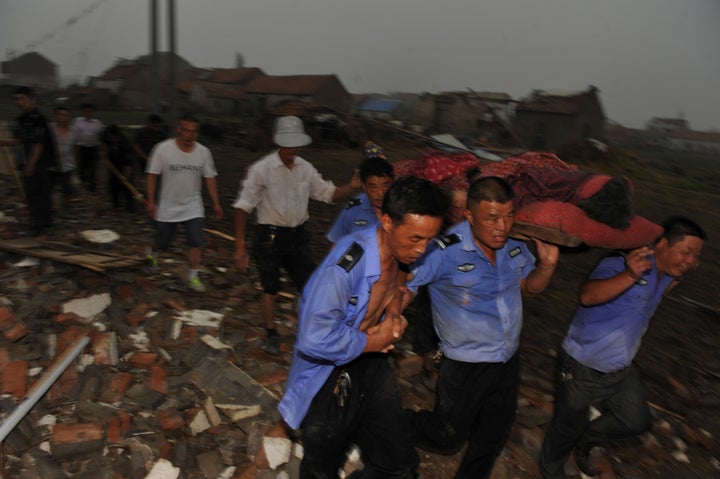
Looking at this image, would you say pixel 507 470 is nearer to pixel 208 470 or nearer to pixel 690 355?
pixel 208 470

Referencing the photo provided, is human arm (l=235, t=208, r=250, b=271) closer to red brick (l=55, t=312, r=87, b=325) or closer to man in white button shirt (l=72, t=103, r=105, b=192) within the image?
red brick (l=55, t=312, r=87, b=325)

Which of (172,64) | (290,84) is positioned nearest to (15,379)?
(172,64)

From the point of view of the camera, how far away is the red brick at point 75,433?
10.8ft

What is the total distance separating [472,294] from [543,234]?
46 cm

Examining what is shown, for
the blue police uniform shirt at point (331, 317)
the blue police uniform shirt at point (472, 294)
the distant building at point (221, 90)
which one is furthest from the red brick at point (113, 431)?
the distant building at point (221, 90)

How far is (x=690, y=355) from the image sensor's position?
17.4ft

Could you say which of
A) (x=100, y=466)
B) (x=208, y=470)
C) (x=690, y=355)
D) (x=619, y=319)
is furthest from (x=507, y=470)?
(x=690, y=355)

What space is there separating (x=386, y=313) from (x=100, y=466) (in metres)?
2.09

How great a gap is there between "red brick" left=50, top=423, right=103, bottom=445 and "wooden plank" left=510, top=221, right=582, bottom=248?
2817mm

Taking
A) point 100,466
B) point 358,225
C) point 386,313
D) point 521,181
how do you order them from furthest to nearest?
point 358,225 → point 100,466 → point 521,181 → point 386,313

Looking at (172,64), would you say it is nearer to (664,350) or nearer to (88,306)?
(88,306)

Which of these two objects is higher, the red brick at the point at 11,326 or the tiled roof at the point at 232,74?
the tiled roof at the point at 232,74

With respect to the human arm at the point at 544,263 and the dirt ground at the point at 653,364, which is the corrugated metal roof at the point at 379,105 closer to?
the dirt ground at the point at 653,364

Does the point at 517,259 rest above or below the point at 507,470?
above
